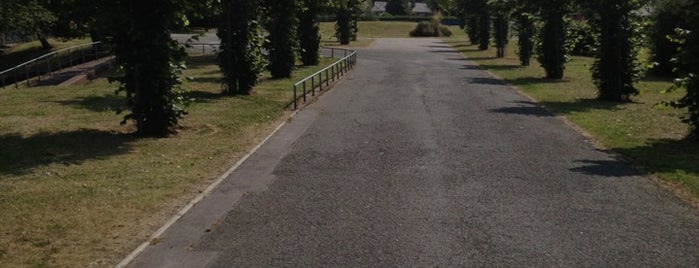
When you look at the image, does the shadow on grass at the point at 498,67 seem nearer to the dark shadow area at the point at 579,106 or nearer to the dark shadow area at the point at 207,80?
the dark shadow area at the point at 579,106

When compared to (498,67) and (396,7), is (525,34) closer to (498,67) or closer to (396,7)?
(498,67)

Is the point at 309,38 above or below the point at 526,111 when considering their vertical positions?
above

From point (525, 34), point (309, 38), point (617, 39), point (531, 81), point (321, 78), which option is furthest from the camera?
point (525, 34)

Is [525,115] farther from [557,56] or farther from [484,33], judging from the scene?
[484,33]

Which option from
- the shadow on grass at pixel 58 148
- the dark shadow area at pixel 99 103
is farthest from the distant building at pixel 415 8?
the shadow on grass at pixel 58 148

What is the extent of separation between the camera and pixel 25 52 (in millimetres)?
49500

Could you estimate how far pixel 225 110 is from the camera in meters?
18.0

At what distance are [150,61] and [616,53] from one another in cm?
1387

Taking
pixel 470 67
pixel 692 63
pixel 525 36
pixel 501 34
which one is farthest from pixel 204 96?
pixel 501 34

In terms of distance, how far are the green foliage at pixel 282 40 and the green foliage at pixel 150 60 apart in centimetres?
1418

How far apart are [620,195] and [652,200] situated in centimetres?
41

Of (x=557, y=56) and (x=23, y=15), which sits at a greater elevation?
(x=23, y=15)

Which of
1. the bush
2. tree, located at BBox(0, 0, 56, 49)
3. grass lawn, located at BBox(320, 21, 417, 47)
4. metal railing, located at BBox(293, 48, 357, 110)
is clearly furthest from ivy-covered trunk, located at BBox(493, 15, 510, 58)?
grass lawn, located at BBox(320, 21, 417, 47)

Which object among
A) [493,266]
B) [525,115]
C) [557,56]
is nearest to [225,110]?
[525,115]
